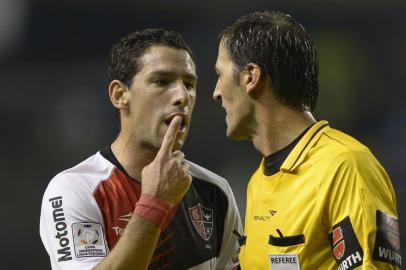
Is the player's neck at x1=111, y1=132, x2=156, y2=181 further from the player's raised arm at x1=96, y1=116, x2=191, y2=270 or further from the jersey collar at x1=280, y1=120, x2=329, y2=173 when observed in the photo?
the jersey collar at x1=280, y1=120, x2=329, y2=173

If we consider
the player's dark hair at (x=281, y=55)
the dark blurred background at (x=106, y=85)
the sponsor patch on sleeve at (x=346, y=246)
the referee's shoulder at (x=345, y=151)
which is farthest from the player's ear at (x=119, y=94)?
the dark blurred background at (x=106, y=85)

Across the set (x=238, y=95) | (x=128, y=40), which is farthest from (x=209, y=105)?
(x=238, y=95)

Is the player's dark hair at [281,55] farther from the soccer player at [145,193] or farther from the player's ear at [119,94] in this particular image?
the player's ear at [119,94]

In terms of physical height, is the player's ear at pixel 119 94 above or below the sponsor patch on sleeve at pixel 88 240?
above

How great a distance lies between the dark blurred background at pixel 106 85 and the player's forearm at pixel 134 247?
9.53ft

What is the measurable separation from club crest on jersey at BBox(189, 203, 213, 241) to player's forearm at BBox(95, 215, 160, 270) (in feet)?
1.51

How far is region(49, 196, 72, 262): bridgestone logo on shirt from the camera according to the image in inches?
118

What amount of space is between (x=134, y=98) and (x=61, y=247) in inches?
28.8

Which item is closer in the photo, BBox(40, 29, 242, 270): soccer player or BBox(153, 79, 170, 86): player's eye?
BBox(40, 29, 242, 270): soccer player

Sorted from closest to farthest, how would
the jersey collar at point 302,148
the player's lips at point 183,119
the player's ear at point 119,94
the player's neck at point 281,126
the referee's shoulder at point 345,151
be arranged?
the referee's shoulder at point 345,151 → the jersey collar at point 302,148 → the player's neck at point 281,126 → the player's lips at point 183,119 → the player's ear at point 119,94

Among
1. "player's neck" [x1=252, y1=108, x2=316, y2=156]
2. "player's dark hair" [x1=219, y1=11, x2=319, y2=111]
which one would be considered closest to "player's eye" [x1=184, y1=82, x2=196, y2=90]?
"player's dark hair" [x1=219, y1=11, x2=319, y2=111]

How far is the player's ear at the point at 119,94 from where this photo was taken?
3408 mm

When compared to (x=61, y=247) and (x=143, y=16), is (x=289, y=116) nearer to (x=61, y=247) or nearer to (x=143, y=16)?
(x=61, y=247)

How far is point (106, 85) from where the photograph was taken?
6398 mm
